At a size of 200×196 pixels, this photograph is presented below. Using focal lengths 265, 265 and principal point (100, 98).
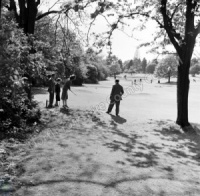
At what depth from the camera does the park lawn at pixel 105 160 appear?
5.07 meters

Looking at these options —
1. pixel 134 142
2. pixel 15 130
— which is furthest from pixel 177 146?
pixel 15 130

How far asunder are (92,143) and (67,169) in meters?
2.64

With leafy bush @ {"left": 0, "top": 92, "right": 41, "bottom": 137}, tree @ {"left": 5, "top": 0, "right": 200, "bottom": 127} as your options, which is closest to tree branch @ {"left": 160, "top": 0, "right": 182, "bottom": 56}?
tree @ {"left": 5, "top": 0, "right": 200, "bottom": 127}

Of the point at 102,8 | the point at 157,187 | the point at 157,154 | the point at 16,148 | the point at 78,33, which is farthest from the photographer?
the point at 78,33

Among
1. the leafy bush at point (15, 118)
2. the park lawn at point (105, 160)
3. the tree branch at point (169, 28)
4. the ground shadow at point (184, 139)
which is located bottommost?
the ground shadow at point (184, 139)

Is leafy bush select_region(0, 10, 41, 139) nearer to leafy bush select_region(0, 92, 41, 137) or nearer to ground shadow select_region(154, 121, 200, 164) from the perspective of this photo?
leafy bush select_region(0, 92, 41, 137)

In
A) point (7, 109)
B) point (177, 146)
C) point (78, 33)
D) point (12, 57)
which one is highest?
point (78, 33)

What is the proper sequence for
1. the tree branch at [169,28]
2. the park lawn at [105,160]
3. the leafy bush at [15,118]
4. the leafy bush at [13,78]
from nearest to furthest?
the park lawn at [105,160] < the leafy bush at [13,78] < the leafy bush at [15,118] < the tree branch at [169,28]

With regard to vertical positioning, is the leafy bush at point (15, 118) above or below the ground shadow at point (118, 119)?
above

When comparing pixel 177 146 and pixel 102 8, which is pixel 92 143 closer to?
pixel 177 146

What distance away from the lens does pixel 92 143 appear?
8.45 m

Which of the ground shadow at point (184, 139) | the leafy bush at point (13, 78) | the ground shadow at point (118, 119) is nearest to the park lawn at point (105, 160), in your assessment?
the ground shadow at point (184, 139)

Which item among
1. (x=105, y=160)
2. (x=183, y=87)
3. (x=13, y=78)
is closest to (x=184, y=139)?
(x=183, y=87)

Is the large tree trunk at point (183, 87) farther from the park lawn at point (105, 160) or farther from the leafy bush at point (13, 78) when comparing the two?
the leafy bush at point (13, 78)
